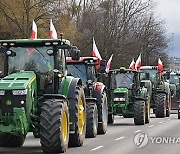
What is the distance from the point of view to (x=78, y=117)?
570 inches

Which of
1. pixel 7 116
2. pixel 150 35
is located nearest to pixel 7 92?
pixel 7 116

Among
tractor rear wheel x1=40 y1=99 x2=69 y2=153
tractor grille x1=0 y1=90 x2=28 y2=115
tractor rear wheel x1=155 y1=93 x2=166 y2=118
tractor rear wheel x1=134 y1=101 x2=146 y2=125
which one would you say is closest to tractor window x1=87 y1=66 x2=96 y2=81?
tractor rear wheel x1=134 y1=101 x2=146 y2=125

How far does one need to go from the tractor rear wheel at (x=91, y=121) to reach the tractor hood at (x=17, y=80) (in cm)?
405

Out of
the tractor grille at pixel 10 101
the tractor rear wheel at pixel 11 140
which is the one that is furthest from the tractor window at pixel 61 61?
the tractor rear wheel at pixel 11 140

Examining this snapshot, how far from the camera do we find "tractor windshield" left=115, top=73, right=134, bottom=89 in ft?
80.7

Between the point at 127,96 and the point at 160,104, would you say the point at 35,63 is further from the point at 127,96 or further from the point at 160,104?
the point at 160,104

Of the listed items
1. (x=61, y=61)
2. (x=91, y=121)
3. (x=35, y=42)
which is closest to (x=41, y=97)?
(x=61, y=61)

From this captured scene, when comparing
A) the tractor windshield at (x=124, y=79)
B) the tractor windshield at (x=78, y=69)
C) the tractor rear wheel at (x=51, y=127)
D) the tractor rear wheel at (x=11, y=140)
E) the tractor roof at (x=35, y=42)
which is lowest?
the tractor rear wheel at (x=11, y=140)

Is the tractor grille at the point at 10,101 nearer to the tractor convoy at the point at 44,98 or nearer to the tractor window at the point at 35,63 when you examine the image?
the tractor convoy at the point at 44,98

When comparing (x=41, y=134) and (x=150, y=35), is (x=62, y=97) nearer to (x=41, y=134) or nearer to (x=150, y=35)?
(x=41, y=134)

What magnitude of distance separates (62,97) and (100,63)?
7640 millimetres

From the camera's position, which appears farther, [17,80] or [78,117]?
[78,117]

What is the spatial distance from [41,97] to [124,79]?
11.7 metres

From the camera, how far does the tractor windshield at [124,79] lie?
968 inches
